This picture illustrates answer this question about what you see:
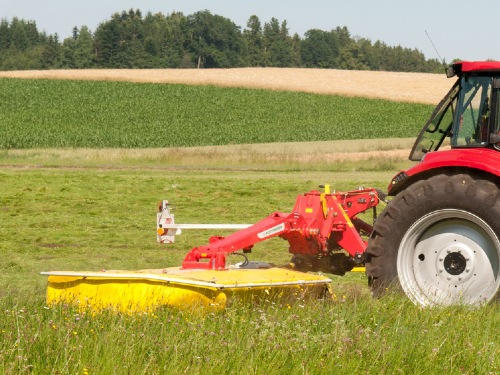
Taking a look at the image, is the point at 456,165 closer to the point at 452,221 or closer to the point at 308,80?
the point at 452,221

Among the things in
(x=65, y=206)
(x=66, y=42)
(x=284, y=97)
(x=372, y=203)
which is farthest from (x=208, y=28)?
(x=372, y=203)

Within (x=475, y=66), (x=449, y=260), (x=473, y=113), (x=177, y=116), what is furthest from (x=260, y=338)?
(x=177, y=116)

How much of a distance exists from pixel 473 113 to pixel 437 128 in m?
0.50

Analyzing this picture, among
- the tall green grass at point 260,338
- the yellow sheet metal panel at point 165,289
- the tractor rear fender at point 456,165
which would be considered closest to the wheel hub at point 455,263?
the tall green grass at point 260,338

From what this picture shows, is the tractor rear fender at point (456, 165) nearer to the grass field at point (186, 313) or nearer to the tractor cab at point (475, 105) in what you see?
the tractor cab at point (475, 105)

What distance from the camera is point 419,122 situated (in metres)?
50.4

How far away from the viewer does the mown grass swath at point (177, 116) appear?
4369 cm

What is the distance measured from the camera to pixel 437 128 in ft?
25.8

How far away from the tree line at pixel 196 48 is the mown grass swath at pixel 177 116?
190ft

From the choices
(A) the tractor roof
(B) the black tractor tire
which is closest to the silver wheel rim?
(B) the black tractor tire

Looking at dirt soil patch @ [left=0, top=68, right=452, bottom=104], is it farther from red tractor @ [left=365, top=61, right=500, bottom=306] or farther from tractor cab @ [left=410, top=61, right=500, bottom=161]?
red tractor @ [left=365, top=61, right=500, bottom=306]

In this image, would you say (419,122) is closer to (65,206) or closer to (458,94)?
(65,206)

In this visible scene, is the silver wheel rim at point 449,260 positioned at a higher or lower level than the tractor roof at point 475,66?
lower

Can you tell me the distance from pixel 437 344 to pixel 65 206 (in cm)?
1172
